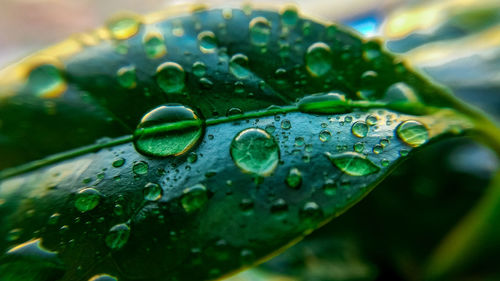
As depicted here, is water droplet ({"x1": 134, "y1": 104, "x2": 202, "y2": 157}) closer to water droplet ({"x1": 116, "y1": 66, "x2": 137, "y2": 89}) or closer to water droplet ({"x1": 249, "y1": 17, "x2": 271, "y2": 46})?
water droplet ({"x1": 116, "y1": 66, "x2": 137, "y2": 89})

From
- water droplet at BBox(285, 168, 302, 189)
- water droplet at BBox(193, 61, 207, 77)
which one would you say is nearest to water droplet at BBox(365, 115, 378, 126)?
water droplet at BBox(285, 168, 302, 189)

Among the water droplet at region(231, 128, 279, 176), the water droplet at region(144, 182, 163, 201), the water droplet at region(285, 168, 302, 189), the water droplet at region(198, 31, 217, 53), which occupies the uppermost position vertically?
the water droplet at region(198, 31, 217, 53)

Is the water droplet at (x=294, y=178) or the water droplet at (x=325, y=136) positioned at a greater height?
the water droplet at (x=325, y=136)

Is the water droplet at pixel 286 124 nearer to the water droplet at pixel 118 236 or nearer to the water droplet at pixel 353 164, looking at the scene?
the water droplet at pixel 353 164

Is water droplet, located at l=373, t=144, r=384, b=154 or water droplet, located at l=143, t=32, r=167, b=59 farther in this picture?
water droplet, located at l=143, t=32, r=167, b=59

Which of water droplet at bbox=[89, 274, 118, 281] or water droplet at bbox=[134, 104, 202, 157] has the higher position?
water droplet at bbox=[134, 104, 202, 157]

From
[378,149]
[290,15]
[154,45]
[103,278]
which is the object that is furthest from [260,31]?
[103,278]

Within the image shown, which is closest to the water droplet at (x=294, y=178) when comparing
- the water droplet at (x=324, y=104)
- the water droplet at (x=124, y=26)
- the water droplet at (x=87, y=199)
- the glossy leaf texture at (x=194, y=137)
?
the glossy leaf texture at (x=194, y=137)
